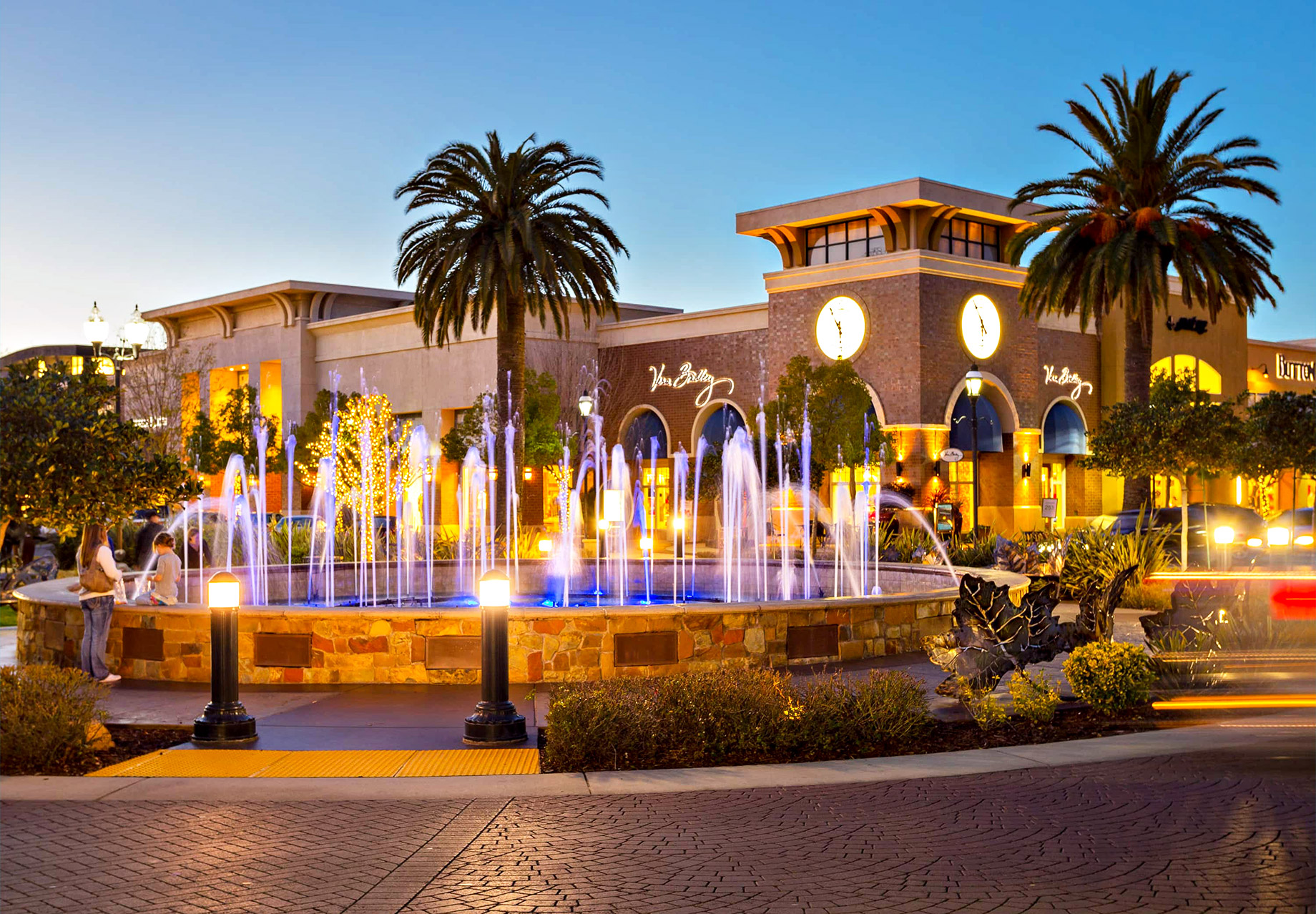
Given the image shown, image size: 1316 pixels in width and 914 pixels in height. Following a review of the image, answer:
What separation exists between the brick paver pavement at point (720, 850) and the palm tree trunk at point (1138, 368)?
81.9ft

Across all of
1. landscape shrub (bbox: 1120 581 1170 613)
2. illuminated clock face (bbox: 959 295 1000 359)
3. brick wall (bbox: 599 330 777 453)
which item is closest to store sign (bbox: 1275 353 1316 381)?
illuminated clock face (bbox: 959 295 1000 359)

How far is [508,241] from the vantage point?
29.9 meters

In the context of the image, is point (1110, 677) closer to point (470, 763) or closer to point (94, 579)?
point (470, 763)

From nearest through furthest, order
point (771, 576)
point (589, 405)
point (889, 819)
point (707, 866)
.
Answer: point (707, 866)
point (889, 819)
point (771, 576)
point (589, 405)

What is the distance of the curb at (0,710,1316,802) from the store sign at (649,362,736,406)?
40.0 metres

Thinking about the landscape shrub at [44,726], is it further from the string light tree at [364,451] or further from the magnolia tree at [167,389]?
the magnolia tree at [167,389]

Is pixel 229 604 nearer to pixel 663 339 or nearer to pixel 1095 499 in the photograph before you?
pixel 663 339

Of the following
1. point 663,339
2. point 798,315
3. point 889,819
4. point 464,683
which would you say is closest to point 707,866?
point 889,819

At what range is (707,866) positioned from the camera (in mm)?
6852

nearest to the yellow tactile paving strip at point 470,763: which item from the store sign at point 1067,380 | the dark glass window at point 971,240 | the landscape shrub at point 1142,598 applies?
the landscape shrub at point 1142,598

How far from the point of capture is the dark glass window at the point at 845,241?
1836 inches

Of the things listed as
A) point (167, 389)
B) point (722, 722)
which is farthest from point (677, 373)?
point (722, 722)

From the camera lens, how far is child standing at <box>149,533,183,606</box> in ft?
49.4

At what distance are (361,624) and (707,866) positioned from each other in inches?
279
